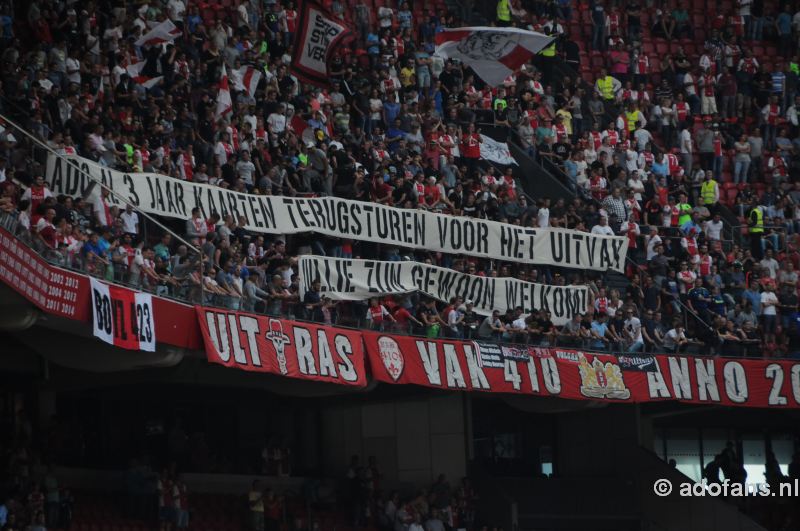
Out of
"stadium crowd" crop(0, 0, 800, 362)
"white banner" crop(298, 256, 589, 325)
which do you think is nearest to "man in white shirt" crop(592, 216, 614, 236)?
"stadium crowd" crop(0, 0, 800, 362)

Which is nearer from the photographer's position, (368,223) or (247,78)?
(368,223)

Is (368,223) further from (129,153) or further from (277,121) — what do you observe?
(129,153)

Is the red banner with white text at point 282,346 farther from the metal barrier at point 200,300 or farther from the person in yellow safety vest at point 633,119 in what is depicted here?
the person in yellow safety vest at point 633,119

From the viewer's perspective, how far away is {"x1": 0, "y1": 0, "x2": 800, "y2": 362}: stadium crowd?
82.2 ft

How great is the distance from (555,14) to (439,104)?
635 centimetres

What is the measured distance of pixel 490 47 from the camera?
3291 centimetres

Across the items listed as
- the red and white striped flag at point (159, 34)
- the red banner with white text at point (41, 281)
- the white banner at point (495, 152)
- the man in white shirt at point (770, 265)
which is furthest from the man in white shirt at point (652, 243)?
the red banner with white text at point (41, 281)

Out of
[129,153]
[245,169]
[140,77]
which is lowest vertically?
[129,153]

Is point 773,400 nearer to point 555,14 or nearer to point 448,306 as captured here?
point 448,306

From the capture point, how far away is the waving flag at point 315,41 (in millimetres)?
29328

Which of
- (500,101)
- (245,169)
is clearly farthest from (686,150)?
(245,169)

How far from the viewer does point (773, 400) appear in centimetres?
3019

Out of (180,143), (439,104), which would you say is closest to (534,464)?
(439,104)

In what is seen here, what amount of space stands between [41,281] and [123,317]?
1.72m
